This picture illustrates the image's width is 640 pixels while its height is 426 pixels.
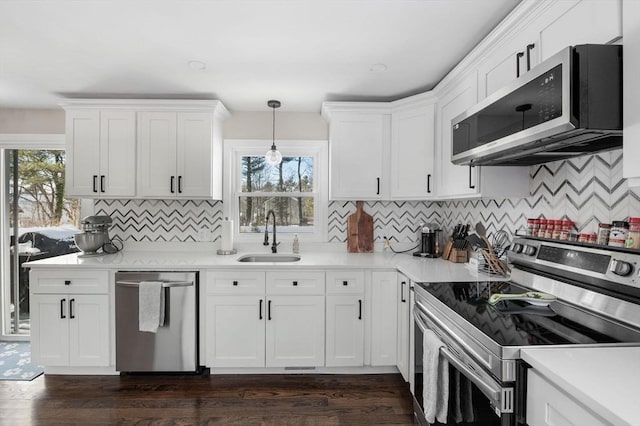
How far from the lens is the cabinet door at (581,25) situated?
1179mm

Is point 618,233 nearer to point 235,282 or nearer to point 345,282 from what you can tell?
point 345,282

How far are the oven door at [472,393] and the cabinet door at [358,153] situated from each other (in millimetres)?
1556

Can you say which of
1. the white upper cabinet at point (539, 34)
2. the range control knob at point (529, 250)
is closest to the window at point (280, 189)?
the white upper cabinet at point (539, 34)

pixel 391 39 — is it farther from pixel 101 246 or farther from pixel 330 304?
pixel 101 246

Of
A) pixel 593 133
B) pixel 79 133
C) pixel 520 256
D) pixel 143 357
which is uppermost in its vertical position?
pixel 79 133

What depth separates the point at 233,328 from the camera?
2730mm

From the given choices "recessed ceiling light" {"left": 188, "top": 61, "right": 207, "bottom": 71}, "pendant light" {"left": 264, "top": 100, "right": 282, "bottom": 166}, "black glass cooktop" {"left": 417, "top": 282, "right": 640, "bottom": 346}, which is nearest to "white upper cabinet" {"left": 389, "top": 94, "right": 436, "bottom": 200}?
"pendant light" {"left": 264, "top": 100, "right": 282, "bottom": 166}

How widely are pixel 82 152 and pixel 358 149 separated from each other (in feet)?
7.86

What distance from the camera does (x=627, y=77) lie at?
1.09 meters

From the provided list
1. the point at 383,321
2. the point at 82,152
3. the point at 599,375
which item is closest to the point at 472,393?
the point at 599,375

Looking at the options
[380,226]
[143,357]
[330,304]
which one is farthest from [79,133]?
[380,226]

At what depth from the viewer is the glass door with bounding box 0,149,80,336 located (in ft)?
11.6

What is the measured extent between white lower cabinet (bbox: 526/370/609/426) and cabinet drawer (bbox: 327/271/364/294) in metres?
1.69

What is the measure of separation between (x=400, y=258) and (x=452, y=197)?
732 mm
